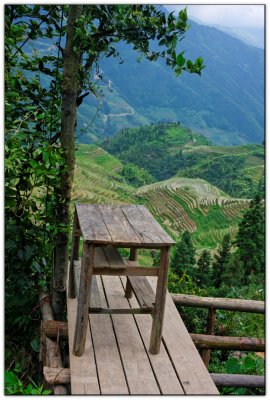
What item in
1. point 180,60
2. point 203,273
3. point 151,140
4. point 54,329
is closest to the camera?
point 180,60

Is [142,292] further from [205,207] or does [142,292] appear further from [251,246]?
[205,207]

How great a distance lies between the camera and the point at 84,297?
7.52ft

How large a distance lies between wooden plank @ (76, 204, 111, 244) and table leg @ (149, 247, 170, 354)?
291mm

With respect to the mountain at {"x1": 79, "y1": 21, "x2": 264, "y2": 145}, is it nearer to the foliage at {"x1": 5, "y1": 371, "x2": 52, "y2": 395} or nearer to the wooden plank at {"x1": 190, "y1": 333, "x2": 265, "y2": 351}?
the wooden plank at {"x1": 190, "y1": 333, "x2": 265, "y2": 351}

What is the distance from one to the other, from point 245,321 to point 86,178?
5.84 meters

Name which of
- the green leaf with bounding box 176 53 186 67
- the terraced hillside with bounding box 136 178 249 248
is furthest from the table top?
the terraced hillside with bounding box 136 178 249 248

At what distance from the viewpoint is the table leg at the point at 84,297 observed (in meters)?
→ 2.23

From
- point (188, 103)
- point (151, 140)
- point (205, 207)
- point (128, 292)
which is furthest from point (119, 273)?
point (151, 140)

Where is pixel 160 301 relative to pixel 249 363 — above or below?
above

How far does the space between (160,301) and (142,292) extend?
0.30 meters

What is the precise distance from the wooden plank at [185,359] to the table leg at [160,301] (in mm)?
112

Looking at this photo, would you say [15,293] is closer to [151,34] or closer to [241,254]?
[151,34]

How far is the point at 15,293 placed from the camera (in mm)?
3176

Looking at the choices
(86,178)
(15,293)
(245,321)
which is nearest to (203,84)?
(86,178)
